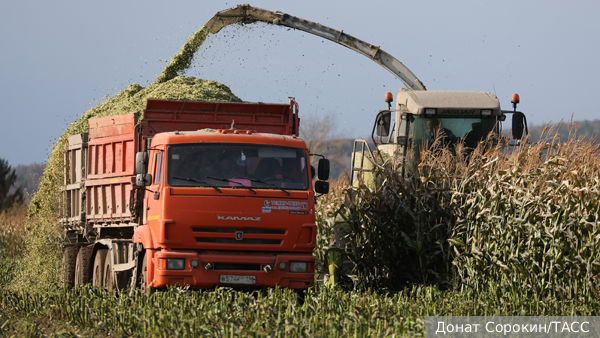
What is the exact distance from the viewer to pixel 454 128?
15.2m

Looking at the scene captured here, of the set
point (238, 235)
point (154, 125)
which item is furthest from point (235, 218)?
point (154, 125)

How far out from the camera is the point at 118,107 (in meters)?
15.3

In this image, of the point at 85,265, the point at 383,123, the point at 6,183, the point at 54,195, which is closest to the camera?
the point at 85,265

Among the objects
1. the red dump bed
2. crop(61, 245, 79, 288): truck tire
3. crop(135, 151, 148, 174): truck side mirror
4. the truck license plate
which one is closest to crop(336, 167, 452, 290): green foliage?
the red dump bed

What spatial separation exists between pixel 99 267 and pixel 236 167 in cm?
460

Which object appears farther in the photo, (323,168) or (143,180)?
(323,168)

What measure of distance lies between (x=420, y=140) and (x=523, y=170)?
4842 mm

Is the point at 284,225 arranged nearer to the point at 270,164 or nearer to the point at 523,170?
the point at 270,164

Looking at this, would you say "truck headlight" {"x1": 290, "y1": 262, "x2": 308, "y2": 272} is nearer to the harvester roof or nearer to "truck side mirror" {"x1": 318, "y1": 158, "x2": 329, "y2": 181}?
"truck side mirror" {"x1": 318, "y1": 158, "x2": 329, "y2": 181}

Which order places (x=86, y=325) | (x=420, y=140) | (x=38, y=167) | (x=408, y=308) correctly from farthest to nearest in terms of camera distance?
(x=38, y=167)
(x=420, y=140)
(x=408, y=308)
(x=86, y=325)

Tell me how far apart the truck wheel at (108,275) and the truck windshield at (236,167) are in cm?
339

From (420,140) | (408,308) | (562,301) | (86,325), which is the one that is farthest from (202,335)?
(420,140)

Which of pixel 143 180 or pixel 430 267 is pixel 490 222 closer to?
pixel 430 267

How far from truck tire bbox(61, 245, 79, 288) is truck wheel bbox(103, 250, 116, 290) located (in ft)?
5.13
